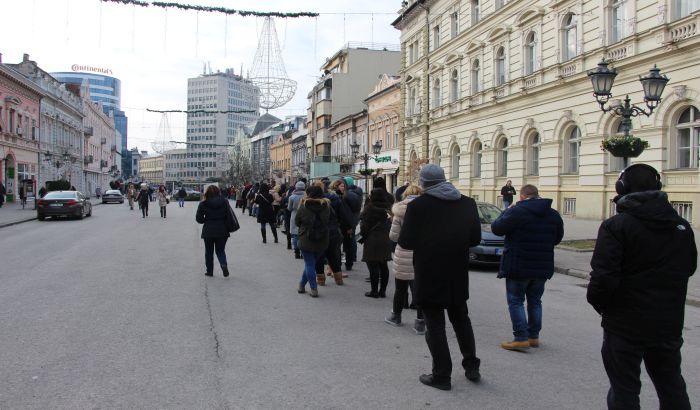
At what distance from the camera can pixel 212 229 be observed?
10023 millimetres

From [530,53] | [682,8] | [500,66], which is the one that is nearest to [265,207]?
[682,8]

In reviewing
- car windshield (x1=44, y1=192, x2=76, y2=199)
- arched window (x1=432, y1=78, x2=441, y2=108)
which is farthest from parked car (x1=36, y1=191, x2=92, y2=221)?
arched window (x1=432, y1=78, x2=441, y2=108)

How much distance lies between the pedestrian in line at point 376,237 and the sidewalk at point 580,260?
4681 millimetres

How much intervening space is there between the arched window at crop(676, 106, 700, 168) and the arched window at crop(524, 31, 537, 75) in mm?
8751

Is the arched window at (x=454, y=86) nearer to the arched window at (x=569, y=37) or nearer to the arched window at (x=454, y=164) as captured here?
the arched window at (x=454, y=164)

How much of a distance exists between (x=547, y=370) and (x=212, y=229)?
21.4ft


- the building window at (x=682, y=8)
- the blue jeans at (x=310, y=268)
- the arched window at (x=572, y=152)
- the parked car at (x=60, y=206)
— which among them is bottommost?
the blue jeans at (x=310, y=268)

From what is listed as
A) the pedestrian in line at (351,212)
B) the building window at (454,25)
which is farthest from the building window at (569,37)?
the pedestrian in line at (351,212)

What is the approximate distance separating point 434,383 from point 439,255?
1.04 m

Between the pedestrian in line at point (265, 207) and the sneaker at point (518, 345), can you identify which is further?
the pedestrian in line at point (265, 207)

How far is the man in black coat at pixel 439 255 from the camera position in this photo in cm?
450

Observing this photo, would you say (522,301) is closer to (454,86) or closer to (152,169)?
(454,86)

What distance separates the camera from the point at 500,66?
97.9ft

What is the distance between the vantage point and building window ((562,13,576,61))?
23594mm
